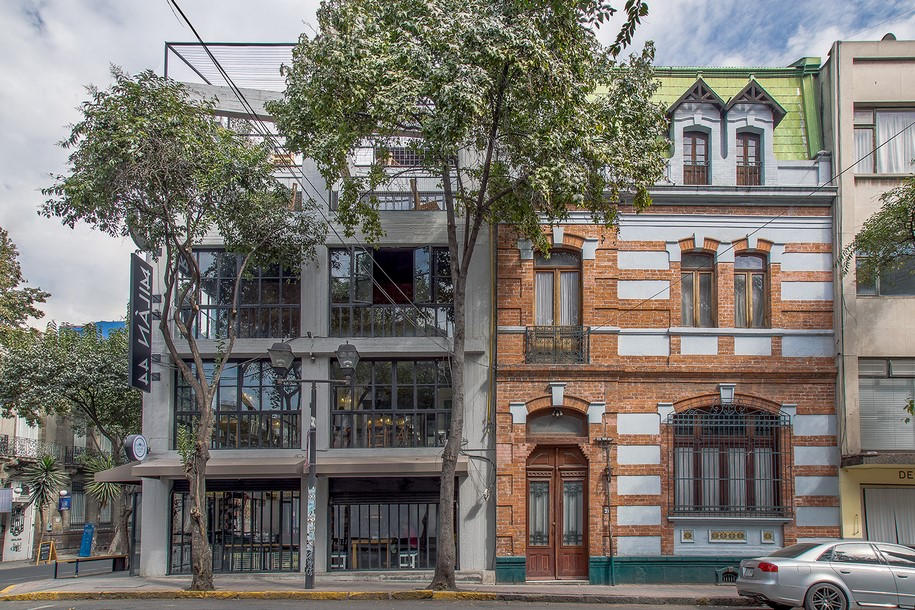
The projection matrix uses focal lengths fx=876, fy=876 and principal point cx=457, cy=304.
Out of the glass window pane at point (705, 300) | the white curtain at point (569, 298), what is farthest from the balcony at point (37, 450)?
the glass window pane at point (705, 300)

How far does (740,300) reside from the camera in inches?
830

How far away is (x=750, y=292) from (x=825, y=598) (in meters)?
8.28

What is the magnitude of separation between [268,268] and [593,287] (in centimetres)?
781

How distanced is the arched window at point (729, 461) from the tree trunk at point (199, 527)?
10325 millimetres

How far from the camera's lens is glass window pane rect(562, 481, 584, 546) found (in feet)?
66.4

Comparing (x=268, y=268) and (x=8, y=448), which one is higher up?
(x=268, y=268)

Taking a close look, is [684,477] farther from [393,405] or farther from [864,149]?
[864,149]

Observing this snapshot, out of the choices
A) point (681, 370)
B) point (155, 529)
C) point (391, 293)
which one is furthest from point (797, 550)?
point (155, 529)

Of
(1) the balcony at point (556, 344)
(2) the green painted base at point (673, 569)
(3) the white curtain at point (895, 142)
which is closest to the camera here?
(2) the green painted base at point (673, 569)

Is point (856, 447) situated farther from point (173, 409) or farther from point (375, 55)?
point (173, 409)

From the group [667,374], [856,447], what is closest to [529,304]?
[667,374]

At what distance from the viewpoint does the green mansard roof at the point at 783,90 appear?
850 inches

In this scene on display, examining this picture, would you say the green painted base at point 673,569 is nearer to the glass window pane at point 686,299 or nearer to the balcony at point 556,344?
the balcony at point 556,344

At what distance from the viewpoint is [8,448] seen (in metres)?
43.3
